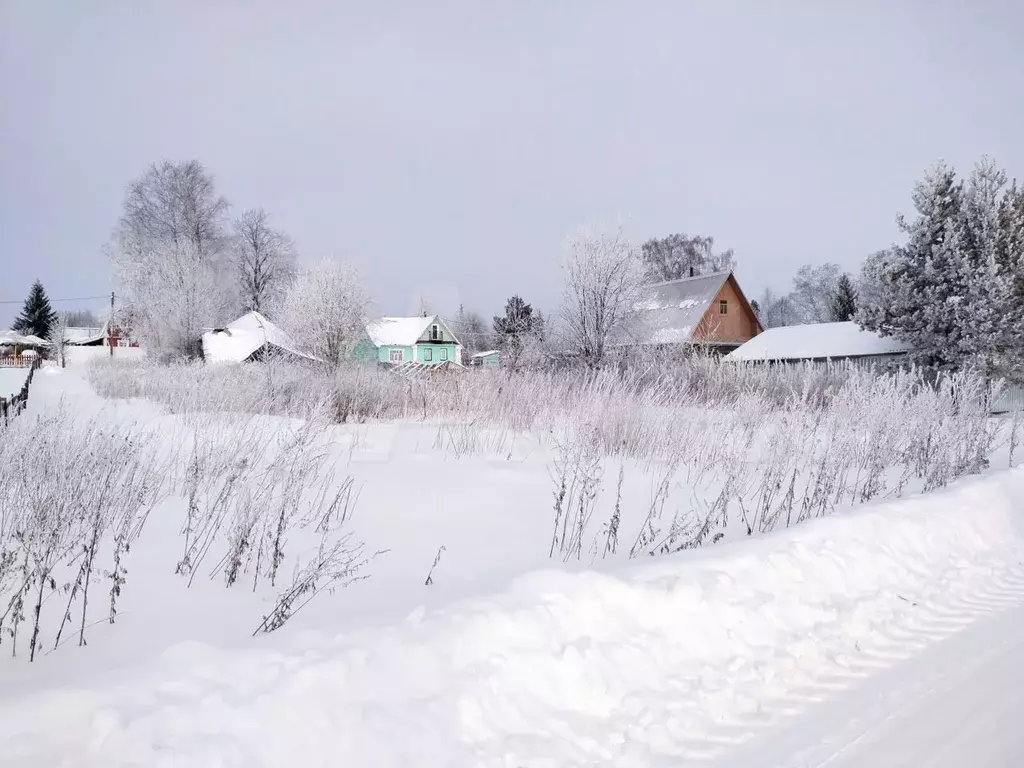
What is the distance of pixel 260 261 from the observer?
4953cm

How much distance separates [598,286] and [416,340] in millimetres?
33950

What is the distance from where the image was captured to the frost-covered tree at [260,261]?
158 ft

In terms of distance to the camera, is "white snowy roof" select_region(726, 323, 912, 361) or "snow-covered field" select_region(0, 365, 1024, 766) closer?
"snow-covered field" select_region(0, 365, 1024, 766)

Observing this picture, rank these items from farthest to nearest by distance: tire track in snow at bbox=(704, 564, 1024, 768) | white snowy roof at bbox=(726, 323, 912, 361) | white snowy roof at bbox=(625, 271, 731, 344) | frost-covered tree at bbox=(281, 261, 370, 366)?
frost-covered tree at bbox=(281, 261, 370, 366), white snowy roof at bbox=(625, 271, 731, 344), white snowy roof at bbox=(726, 323, 912, 361), tire track in snow at bbox=(704, 564, 1024, 768)

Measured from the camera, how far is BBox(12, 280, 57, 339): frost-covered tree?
70375 mm

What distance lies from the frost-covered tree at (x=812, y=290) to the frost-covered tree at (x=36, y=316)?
3280 inches

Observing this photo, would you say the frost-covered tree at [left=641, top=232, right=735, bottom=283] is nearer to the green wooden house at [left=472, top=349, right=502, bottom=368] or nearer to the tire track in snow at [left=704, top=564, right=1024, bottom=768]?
the green wooden house at [left=472, top=349, right=502, bottom=368]

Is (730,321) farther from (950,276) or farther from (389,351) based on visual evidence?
(389,351)

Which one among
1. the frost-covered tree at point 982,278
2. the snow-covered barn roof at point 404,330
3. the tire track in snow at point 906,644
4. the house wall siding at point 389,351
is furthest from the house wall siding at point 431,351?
the tire track in snow at point 906,644

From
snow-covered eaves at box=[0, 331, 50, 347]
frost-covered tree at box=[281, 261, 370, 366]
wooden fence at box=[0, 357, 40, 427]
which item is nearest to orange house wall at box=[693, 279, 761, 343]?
frost-covered tree at box=[281, 261, 370, 366]

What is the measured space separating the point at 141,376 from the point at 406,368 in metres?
9.79

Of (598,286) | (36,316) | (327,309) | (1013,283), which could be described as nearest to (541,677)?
(598,286)

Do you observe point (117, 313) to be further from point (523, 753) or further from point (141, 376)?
point (523, 753)

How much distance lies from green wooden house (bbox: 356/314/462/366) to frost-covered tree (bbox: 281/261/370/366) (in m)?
23.3
